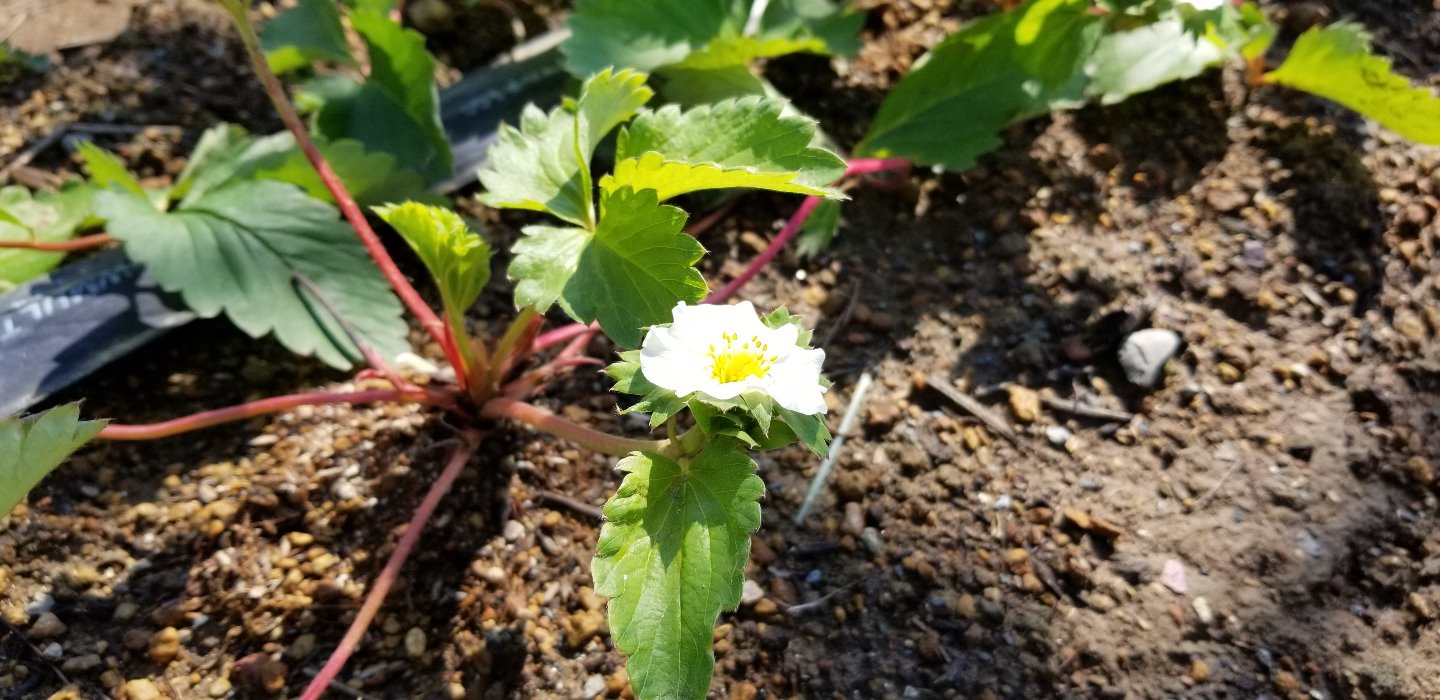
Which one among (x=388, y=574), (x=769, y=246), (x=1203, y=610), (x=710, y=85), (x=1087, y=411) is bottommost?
(x=1203, y=610)

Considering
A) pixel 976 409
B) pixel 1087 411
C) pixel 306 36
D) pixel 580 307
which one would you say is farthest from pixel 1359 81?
pixel 306 36

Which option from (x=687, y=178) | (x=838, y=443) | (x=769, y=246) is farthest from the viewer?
(x=769, y=246)

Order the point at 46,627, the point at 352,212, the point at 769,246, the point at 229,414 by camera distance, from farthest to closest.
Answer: the point at 769,246 → the point at 352,212 → the point at 229,414 → the point at 46,627

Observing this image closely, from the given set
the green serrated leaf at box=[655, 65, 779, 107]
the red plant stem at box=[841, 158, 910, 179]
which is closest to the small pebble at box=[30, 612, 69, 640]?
the green serrated leaf at box=[655, 65, 779, 107]

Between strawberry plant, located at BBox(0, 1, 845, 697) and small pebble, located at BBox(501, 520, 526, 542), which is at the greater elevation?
strawberry plant, located at BBox(0, 1, 845, 697)

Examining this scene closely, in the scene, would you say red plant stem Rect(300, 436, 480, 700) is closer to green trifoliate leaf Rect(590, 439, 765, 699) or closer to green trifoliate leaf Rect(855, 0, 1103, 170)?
green trifoliate leaf Rect(590, 439, 765, 699)

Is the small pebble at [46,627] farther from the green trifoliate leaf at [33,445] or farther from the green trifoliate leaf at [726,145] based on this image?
the green trifoliate leaf at [726,145]

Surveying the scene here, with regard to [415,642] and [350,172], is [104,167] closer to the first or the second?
[350,172]
